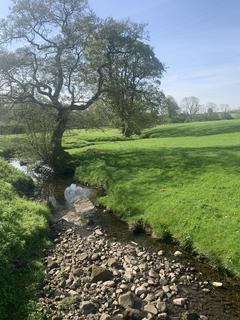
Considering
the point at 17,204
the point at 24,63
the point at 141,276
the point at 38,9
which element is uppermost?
the point at 38,9

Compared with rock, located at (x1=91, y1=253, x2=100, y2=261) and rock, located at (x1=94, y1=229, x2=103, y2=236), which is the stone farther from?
rock, located at (x1=91, y1=253, x2=100, y2=261)

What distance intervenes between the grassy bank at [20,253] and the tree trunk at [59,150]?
16463mm

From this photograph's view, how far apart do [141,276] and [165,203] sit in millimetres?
7270

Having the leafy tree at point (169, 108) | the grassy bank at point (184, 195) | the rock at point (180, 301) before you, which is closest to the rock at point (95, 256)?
the grassy bank at point (184, 195)

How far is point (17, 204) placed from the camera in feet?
67.2

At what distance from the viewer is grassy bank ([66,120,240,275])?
614 inches

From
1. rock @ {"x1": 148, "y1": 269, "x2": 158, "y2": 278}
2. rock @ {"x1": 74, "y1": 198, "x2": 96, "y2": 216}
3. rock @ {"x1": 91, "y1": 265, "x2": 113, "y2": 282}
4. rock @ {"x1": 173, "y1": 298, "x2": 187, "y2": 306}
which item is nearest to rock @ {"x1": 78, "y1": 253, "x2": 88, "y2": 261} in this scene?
rock @ {"x1": 91, "y1": 265, "x2": 113, "y2": 282}

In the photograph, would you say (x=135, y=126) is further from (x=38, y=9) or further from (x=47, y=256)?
(x=47, y=256)

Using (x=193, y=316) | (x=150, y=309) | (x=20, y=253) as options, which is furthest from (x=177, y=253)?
(x=20, y=253)

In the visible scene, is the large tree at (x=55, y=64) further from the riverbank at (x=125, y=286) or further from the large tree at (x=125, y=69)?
the riverbank at (x=125, y=286)

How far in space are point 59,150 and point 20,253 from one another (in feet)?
88.3

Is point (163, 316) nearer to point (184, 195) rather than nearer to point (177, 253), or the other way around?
point (177, 253)

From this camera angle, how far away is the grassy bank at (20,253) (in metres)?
11.1

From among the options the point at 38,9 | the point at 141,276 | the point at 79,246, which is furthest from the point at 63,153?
the point at 141,276
